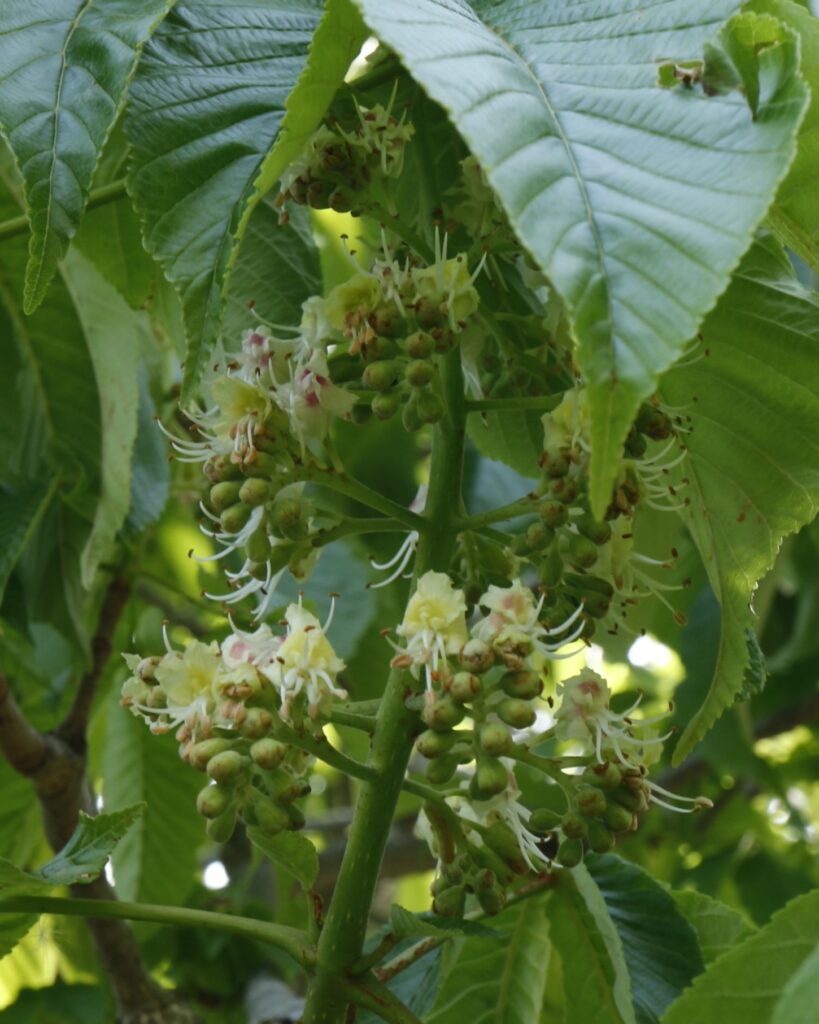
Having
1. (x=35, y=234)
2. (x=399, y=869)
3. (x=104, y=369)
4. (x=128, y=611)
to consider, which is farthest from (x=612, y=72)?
(x=399, y=869)

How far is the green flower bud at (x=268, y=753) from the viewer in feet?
3.27

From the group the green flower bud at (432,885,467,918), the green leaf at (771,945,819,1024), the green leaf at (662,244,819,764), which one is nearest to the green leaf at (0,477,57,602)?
the green flower bud at (432,885,467,918)

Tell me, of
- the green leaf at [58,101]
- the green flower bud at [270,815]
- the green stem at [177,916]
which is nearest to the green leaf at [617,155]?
→ the green leaf at [58,101]

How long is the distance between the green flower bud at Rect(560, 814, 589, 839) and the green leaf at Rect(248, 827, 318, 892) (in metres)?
0.20

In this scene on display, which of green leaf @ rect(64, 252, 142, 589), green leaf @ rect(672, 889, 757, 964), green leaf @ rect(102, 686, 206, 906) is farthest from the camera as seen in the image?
green leaf @ rect(102, 686, 206, 906)

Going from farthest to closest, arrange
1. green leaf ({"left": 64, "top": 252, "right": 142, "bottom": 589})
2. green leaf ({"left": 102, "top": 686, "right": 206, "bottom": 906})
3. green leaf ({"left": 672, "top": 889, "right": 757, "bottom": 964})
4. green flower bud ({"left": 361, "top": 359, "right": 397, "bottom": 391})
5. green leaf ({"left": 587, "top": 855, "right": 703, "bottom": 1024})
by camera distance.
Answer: green leaf ({"left": 102, "top": 686, "right": 206, "bottom": 906}) < green leaf ({"left": 64, "top": 252, "right": 142, "bottom": 589}) < green leaf ({"left": 672, "top": 889, "right": 757, "bottom": 964}) < green leaf ({"left": 587, "top": 855, "right": 703, "bottom": 1024}) < green flower bud ({"left": 361, "top": 359, "right": 397, "bottom": 391})

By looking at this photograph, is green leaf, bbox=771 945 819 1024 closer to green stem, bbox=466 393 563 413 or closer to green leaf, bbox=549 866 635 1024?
green stem, bbox=466 393 563 413

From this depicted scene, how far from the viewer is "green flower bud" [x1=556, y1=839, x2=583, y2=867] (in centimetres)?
111

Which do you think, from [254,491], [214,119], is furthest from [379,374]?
[214,119]

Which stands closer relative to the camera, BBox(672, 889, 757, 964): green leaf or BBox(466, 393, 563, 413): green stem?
BBox(466, 393, 563, 413): green stem

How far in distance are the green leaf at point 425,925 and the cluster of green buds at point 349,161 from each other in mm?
563

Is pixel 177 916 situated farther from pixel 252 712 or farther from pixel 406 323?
pixel 406 323

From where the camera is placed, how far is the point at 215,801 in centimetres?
103

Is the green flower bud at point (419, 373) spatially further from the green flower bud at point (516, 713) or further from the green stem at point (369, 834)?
the green flower bud at point (516, 713)
